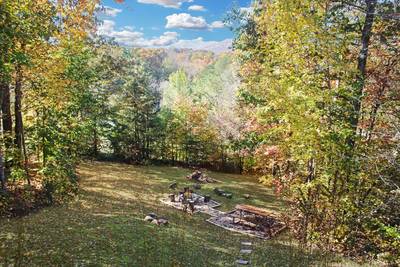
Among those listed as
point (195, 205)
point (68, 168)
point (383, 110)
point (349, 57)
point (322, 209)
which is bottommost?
point (195, 205)

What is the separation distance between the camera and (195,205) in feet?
56.5

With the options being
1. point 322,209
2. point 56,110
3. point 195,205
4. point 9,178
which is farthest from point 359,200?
point 9,178

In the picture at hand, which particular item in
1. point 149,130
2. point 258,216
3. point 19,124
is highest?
point 19,124

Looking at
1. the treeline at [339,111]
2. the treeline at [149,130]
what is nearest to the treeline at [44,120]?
the treeline at [339,111]

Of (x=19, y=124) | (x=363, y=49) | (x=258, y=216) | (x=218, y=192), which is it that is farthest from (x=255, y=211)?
(x=19, y=124)

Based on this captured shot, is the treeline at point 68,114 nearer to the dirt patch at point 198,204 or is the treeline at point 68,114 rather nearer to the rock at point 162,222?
the rock at point 162,222

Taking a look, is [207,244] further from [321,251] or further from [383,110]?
[383,110]

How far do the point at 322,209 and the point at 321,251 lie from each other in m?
1.38

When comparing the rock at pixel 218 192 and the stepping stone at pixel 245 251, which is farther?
the rock at pixel 218 192

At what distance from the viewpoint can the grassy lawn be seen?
913 cm

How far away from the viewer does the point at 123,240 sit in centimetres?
1063

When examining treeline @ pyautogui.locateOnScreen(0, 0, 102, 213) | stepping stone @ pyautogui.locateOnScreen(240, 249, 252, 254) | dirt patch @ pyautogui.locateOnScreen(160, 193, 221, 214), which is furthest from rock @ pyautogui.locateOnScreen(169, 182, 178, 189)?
stepping stone @ pyautogui.locateOnScreen(240, 249, 252, 254)

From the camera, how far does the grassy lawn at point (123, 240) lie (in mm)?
9133

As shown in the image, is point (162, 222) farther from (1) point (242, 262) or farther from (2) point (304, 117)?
(2) point (304, 117)
